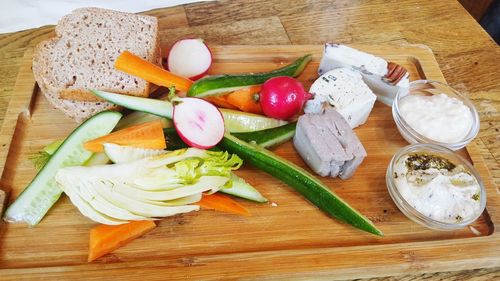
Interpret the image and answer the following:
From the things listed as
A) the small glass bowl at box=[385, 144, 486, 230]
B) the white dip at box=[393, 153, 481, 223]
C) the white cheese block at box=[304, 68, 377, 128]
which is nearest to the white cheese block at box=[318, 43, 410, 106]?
the white cheese block at box=[304, 68, 377, 128]

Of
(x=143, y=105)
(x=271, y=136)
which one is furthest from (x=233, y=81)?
(x=143, y=105)

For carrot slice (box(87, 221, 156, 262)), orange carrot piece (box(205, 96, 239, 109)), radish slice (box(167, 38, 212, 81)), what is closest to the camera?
carrot slice (box(87, 221, 156, 262))

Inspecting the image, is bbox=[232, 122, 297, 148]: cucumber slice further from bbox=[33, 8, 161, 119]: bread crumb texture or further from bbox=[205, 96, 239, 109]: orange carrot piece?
bbox=[33, 8, 161, 119]: bread crumb texture

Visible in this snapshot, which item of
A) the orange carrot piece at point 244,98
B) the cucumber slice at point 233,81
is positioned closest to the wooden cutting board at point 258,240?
the orange carrot piece at point 244,98

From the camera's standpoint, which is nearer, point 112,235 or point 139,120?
point 112,235

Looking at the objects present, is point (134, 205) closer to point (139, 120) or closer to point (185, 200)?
point (185, 200)

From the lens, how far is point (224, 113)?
2102 millimetres

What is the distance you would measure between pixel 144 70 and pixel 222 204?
703 millimetres

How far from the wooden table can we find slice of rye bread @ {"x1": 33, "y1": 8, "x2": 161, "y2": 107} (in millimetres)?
348

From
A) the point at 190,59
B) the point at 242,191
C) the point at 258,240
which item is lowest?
the point at 258,240

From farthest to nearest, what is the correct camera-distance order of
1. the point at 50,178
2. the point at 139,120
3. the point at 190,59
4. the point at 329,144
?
the point at 190,59 < the point at 139,120 < the point at 329,144 < the point at 50,178

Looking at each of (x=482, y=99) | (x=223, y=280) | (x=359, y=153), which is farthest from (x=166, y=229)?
(x=482, y=99)

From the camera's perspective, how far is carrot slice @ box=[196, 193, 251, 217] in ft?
6.10

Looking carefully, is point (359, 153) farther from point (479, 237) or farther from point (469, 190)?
point (479, 237)
